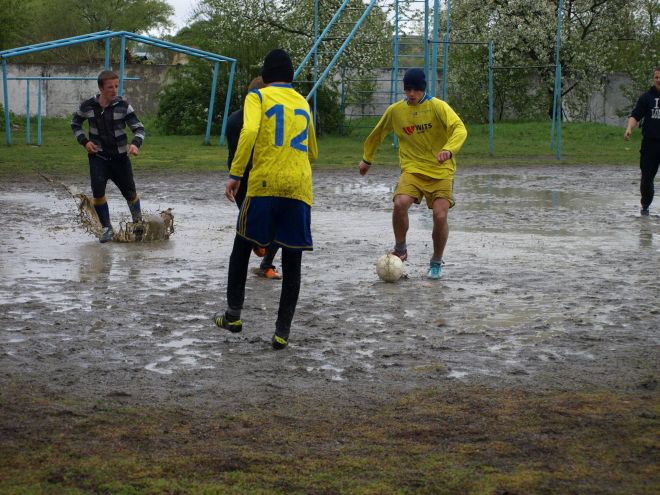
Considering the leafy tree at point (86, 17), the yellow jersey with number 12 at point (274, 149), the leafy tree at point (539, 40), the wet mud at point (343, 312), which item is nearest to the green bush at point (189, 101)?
the leafy tree at point (539, 40)

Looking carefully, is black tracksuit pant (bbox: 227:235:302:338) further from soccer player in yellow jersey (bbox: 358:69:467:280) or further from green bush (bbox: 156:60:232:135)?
green bush (bbox: 156:60:232:135)

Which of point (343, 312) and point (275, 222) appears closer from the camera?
point (275, 222)

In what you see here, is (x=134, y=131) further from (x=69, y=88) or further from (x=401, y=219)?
(x=69, y=88)

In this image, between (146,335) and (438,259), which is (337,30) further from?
(146,335)

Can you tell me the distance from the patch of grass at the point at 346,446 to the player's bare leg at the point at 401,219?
4012 millimetres

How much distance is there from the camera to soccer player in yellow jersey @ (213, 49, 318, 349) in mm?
6234

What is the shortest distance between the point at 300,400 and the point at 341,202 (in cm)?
1030

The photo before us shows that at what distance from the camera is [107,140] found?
11.0m

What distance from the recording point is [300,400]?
5199 mm

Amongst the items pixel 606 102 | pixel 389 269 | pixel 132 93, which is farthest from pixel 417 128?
pixel 132 93

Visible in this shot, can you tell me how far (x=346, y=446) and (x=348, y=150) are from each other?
77.3 feet

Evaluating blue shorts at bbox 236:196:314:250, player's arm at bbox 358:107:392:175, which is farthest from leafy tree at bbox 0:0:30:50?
blue shorts at bbox 236:196:314:250

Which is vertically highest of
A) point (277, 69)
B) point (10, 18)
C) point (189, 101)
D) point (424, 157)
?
point (10, 18)

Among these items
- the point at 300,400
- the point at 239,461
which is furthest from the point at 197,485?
the point at 300,400
